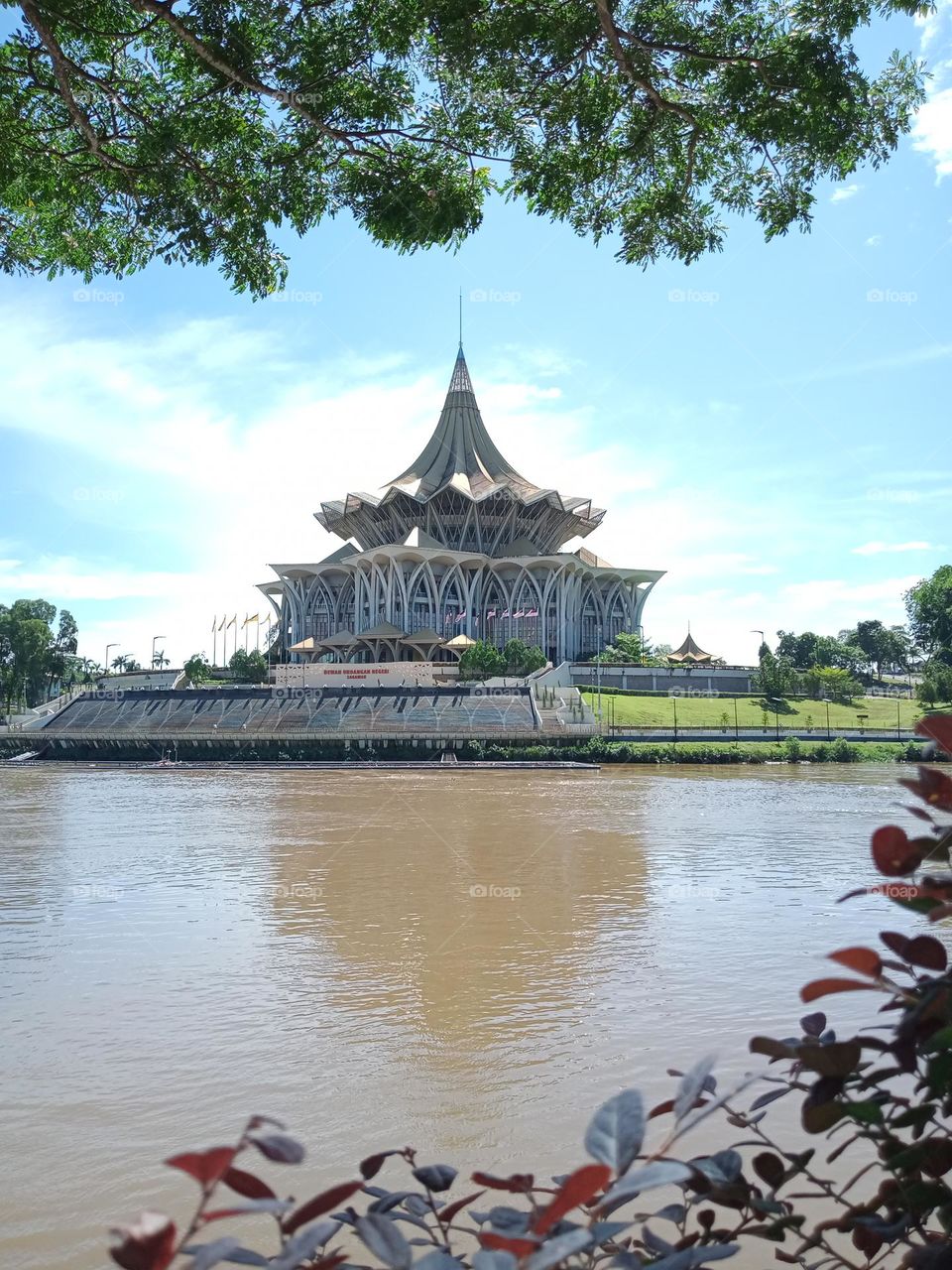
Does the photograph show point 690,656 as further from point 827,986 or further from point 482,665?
point 827,986

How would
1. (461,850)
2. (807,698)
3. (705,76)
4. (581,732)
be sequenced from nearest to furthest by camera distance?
(705,76)
(461,850)
(581,732)
(807,698)

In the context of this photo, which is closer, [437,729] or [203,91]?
[203,91]

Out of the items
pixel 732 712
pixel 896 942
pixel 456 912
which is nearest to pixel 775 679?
pixel 732 712

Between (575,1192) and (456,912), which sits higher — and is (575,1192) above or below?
above

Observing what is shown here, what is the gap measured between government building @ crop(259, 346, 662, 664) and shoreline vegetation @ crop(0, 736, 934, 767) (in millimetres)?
23776

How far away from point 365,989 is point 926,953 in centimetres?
646

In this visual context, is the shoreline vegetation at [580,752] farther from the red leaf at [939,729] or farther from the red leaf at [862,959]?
the red leaf at [862,959]

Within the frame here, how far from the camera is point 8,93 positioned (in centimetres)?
660

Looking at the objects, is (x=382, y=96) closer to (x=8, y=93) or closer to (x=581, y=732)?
(x=8, y=93)

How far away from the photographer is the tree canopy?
5.52 meters

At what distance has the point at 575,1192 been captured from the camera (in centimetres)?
121

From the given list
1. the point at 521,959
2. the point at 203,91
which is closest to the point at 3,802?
the point at 521,959

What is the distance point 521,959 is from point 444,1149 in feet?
13.1

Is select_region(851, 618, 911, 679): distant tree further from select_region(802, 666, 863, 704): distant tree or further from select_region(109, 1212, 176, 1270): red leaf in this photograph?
select_region(109, 1212, 176, 1270): red leaf
